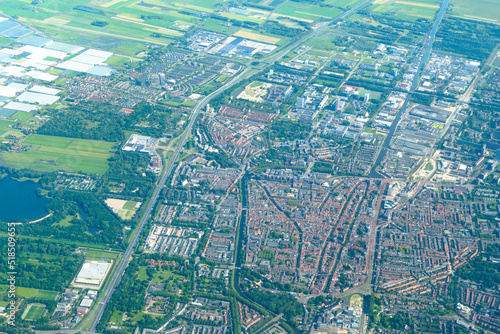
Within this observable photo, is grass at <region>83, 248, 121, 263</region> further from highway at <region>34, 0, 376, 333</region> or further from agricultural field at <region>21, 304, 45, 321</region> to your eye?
agricultural field at <region>21, 304, 45, 321</region>

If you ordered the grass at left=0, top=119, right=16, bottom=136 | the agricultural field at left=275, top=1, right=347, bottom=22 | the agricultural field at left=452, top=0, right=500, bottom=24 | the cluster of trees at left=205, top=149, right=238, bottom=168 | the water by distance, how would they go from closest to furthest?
the water → the cluster of trees at left=205, top=149, right=238, bottom=168 → the grass at left=0, top=119, right=16, bottom=136 → the agricultural field at left=452, top=0, right=500, bottom=24 → the agricultural field at left=275, top=1, right=347, bottom=22

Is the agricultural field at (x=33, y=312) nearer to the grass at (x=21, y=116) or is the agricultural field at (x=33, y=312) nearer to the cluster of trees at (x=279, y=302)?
the cluster of trees at (x=279, y=302)

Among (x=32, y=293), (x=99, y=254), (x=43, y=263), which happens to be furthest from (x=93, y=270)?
(x=32, y=293)

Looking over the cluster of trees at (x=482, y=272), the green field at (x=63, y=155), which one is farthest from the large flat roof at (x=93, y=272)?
the cluster of trees at (x=482, y=272)

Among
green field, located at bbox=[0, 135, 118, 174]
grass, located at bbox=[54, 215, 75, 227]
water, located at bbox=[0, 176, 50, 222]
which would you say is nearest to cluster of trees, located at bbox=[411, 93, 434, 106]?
green field, located at bbox=[0, 135, 118, 174]

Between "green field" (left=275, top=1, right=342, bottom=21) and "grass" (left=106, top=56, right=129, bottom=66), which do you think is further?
"green field" (left=275, top=1, right=342, bottom=21)

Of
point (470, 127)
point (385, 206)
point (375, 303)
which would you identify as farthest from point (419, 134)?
point (375, 303)
